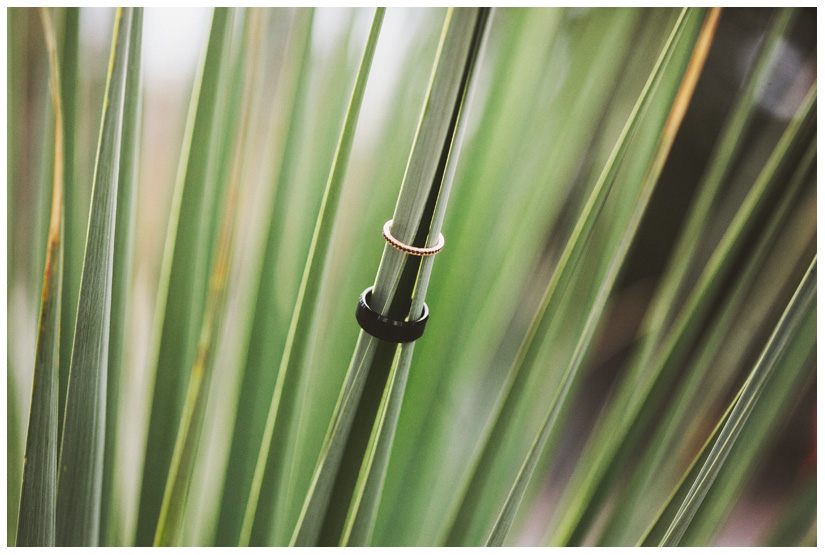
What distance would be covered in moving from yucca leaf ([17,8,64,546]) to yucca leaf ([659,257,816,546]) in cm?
43

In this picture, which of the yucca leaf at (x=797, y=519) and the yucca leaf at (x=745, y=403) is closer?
the yucca leaf at (x=745, y=403)

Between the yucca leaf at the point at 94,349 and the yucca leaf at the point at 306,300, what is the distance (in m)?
0.10

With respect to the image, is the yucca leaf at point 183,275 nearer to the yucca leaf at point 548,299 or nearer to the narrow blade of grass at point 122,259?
the narrow blade of grass at point 122,259

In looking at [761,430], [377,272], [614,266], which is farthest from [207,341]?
[761,430]

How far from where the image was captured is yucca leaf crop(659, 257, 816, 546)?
355 millimetres

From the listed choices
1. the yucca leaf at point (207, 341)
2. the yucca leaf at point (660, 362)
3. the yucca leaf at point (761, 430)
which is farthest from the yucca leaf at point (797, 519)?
the yucca leaf at point (207, 341)

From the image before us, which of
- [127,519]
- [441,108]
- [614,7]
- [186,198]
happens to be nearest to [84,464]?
[127,519]

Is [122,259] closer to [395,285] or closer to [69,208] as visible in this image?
[69,208]

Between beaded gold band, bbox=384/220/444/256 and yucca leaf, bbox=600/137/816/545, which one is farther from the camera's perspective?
yucca leaf, bbox=600/137/816/545

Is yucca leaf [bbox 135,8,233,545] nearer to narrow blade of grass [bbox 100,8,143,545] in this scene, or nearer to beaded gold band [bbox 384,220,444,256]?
narrow blade of grass [bbox 100,8,143,545]

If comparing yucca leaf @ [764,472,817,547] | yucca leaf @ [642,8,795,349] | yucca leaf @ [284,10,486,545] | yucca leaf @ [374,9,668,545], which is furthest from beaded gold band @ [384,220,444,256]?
yucca leaf @ [764,472,817,547]

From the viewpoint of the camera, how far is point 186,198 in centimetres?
36

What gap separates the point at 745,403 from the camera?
0.36 meters

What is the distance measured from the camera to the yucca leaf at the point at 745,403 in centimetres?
35
